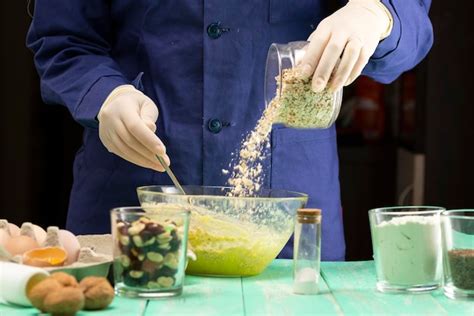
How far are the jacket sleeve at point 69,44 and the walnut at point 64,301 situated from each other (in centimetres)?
81

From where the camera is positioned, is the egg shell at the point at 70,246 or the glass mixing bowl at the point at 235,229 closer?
the egg shell at the point at 70,246

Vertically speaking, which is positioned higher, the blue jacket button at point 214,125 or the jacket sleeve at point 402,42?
the jacket sleeve at point 402,42

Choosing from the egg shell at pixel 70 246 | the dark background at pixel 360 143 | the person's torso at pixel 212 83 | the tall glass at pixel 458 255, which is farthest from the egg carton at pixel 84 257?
the dark background at pixel 360 143

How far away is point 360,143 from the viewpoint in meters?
4.32

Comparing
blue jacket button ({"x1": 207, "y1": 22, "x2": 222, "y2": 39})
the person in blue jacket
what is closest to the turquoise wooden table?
the person in blue jacket

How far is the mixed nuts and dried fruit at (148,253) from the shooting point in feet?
5.46

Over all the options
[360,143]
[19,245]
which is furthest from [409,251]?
[360,143]

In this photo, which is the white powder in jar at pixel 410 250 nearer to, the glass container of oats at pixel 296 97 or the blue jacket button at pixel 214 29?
the glass container of oats at pixel 296 97

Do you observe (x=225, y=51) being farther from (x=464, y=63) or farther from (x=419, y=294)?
(x=464, y=63)

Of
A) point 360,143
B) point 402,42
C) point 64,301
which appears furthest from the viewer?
point 360,143

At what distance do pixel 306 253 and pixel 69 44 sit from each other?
858 millimetres

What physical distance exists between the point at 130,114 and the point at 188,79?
0.28 m

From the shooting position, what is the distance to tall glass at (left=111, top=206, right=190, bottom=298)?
1.67 metres

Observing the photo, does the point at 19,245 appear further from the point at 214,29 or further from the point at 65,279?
the point at 214,29
